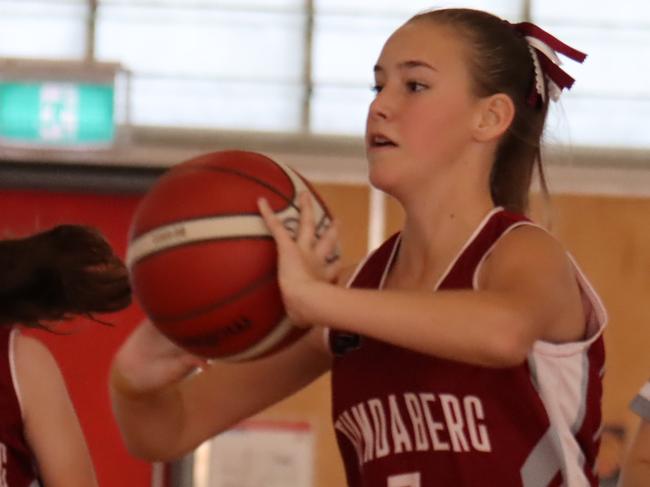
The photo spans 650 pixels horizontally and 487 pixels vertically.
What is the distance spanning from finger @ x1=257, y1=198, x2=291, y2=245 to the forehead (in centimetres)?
36

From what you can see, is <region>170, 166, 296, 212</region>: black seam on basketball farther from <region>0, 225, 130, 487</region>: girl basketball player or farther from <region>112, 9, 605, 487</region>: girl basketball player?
<region>0, 225, 130, 487</region>: girl basketball player

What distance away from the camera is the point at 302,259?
2240mm

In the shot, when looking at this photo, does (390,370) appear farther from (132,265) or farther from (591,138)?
(591,138)

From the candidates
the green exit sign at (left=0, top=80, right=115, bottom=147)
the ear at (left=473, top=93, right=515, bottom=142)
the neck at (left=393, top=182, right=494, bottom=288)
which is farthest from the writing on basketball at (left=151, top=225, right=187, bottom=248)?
the green exit sign at (left=0, top=80, right=115, bottom=147)

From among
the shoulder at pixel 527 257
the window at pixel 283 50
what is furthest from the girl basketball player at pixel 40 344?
the window at pixel 283 50

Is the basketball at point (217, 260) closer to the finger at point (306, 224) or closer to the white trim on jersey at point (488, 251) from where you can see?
the finger at point (306, 224)

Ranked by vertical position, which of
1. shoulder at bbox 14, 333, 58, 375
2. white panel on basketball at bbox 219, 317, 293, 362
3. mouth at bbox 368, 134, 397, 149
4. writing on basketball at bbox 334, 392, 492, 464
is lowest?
shoulder at bbox 14, 333, 58, 375

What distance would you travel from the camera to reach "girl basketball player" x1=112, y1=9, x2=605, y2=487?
221 centimetres

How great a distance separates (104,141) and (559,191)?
5.82ft

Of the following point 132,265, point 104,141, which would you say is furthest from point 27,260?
point 104,141

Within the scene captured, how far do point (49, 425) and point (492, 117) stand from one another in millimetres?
1155

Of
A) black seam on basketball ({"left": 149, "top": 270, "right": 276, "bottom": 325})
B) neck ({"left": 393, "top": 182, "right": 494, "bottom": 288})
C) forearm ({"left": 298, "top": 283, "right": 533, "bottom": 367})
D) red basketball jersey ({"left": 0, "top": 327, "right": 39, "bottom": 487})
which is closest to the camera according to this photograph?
forearm ({"left": 298, "top": 283, "right": 533, "bottom": 367})

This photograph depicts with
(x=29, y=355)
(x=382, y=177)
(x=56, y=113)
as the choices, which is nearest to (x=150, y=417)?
(x=29, y=355)

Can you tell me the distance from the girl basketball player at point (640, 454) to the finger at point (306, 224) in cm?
75
